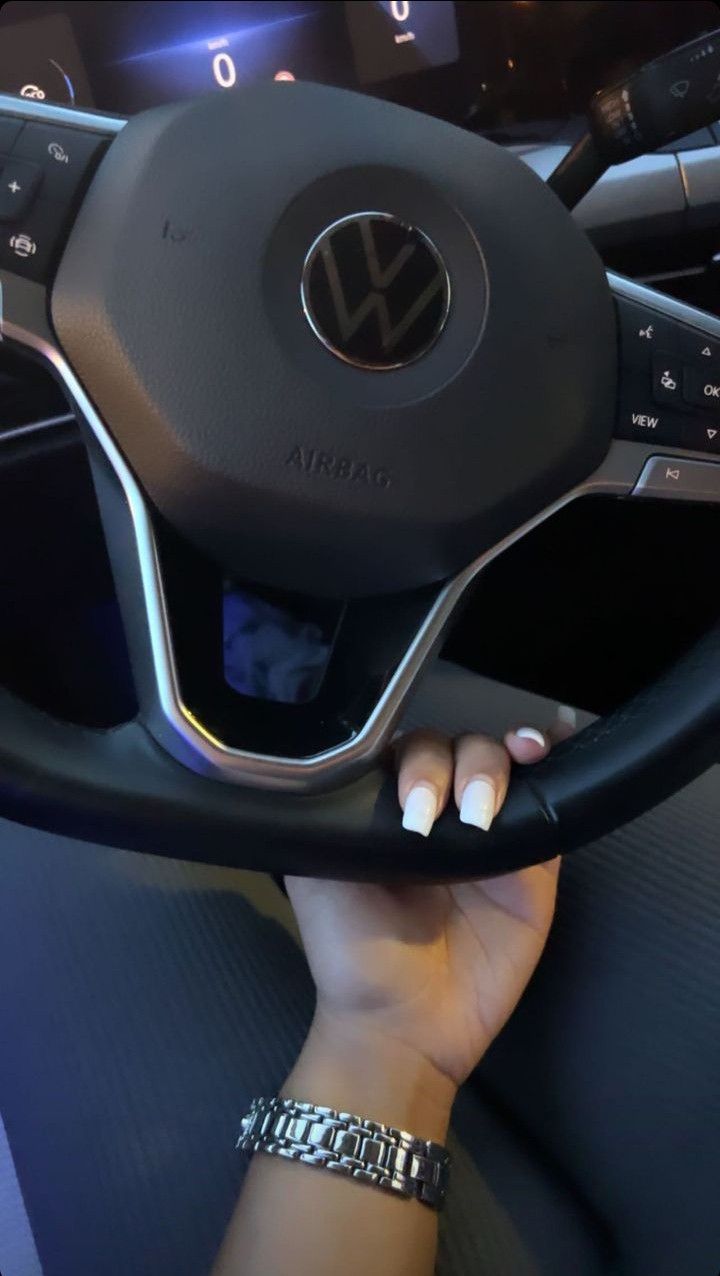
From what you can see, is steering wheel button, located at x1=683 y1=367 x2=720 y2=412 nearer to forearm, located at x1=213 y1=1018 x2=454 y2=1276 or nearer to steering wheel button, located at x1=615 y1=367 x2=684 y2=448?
steering wheel button, located at x1=615 y1=367 x2=684 y2=448

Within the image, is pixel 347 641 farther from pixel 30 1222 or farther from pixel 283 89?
pixel 30 1222

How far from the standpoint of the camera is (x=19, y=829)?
80cm

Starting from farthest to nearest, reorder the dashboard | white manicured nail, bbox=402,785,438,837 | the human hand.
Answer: the dashboard < the human hand < white manicured nail, bbox=402,785,438,837

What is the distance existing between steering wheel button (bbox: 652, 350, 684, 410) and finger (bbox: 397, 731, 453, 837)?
0.75 feet

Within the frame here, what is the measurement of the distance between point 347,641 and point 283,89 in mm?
297

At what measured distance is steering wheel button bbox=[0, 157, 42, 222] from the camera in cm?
51

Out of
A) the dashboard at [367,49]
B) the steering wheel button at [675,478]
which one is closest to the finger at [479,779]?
the steering wheel button at [675,478]

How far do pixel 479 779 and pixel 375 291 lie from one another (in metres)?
0.25

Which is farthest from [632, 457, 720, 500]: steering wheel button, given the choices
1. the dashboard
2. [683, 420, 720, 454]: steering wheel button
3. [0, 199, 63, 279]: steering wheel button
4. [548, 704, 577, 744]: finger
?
the dashboard

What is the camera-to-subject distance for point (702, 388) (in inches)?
22.5

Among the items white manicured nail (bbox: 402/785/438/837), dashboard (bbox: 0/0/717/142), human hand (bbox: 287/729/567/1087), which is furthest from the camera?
dashboard (bbox: 0/0/717/142)

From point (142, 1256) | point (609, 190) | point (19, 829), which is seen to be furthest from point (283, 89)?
point (142, 1256)

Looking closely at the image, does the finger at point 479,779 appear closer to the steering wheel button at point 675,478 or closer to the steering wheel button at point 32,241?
the steering wheel button at point 675,478

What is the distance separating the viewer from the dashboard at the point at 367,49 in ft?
2.53
